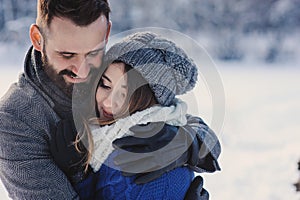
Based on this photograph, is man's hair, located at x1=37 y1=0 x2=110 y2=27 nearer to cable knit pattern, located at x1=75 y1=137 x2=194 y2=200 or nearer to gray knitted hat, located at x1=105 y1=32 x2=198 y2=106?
gray knitted hat, located at x1=105 y1=32 x2=198 y2=106

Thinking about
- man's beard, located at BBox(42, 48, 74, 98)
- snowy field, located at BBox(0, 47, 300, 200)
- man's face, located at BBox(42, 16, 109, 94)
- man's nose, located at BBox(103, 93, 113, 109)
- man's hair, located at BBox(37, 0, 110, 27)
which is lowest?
snowy field, located at BBox(0, 47, 300, 200)

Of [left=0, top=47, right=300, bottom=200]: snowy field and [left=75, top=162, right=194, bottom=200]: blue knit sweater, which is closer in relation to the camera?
[left=75, top=162, right=194, bottom=200]: blue knit sweater

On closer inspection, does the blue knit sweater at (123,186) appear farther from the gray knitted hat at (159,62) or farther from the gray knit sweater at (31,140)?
the gray knitted hat at (159,62)

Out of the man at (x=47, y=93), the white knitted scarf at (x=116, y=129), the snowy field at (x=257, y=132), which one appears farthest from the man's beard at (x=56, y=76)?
the snowy field at (x=257, y=132)

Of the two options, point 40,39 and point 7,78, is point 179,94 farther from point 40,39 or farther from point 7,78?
point 7,78

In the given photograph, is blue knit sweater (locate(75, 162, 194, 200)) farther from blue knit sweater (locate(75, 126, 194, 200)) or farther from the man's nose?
the man's nose

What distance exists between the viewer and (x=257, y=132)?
3305 millimetres

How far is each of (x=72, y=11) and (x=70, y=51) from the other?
90 mm

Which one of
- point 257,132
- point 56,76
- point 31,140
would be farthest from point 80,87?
point 257,132

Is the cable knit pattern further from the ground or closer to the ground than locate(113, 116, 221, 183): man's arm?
closer to the ground

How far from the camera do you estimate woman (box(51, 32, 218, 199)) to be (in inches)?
46.5

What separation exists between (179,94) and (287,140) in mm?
2130

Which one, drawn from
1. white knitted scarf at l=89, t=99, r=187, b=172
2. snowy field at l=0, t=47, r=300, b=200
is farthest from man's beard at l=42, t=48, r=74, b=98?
snowy field at l=0, t=47, r=300, b=200

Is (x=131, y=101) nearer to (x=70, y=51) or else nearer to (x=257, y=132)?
(x=70, y=51)
